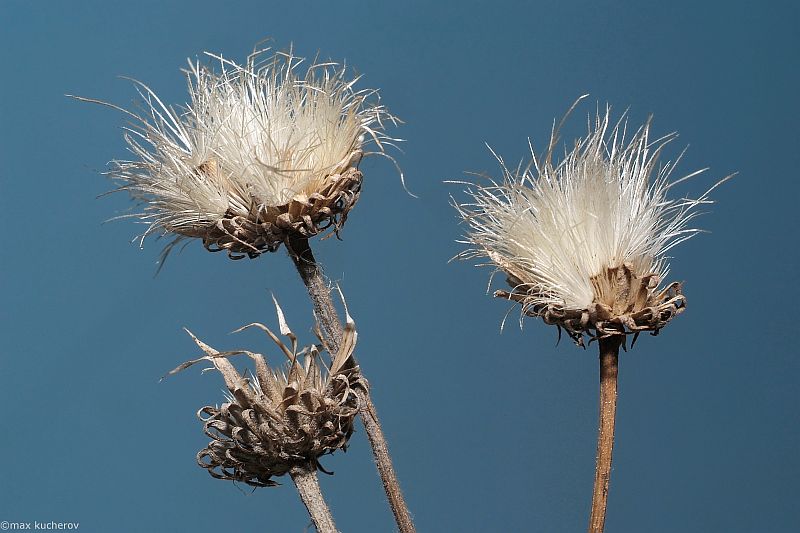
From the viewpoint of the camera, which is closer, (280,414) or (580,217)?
(280,414)

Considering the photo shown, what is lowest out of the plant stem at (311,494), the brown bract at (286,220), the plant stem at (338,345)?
the plant stem at (311,494)

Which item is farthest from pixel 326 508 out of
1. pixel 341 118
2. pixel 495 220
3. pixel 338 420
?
pixel 341 118

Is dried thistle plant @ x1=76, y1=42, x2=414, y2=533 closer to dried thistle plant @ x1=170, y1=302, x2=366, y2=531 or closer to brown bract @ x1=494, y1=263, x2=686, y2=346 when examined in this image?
dried thistle plant @ x1=170, y1=302, x2=366, y2=531

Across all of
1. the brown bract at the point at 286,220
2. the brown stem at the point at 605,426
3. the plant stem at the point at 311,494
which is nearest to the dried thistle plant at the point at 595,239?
the brown stem at the point at 605,426

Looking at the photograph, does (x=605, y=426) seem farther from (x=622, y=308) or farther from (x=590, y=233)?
(x=590, y=233)

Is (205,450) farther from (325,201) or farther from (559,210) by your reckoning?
(559,210)

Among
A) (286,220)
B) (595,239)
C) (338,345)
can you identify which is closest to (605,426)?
(595,239)

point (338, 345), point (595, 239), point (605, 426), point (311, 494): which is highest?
point (595, 239)

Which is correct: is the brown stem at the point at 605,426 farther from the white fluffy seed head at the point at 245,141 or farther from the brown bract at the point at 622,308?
the white fluffy seed head at the point at 245,141

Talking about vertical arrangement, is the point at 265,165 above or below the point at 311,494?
above
